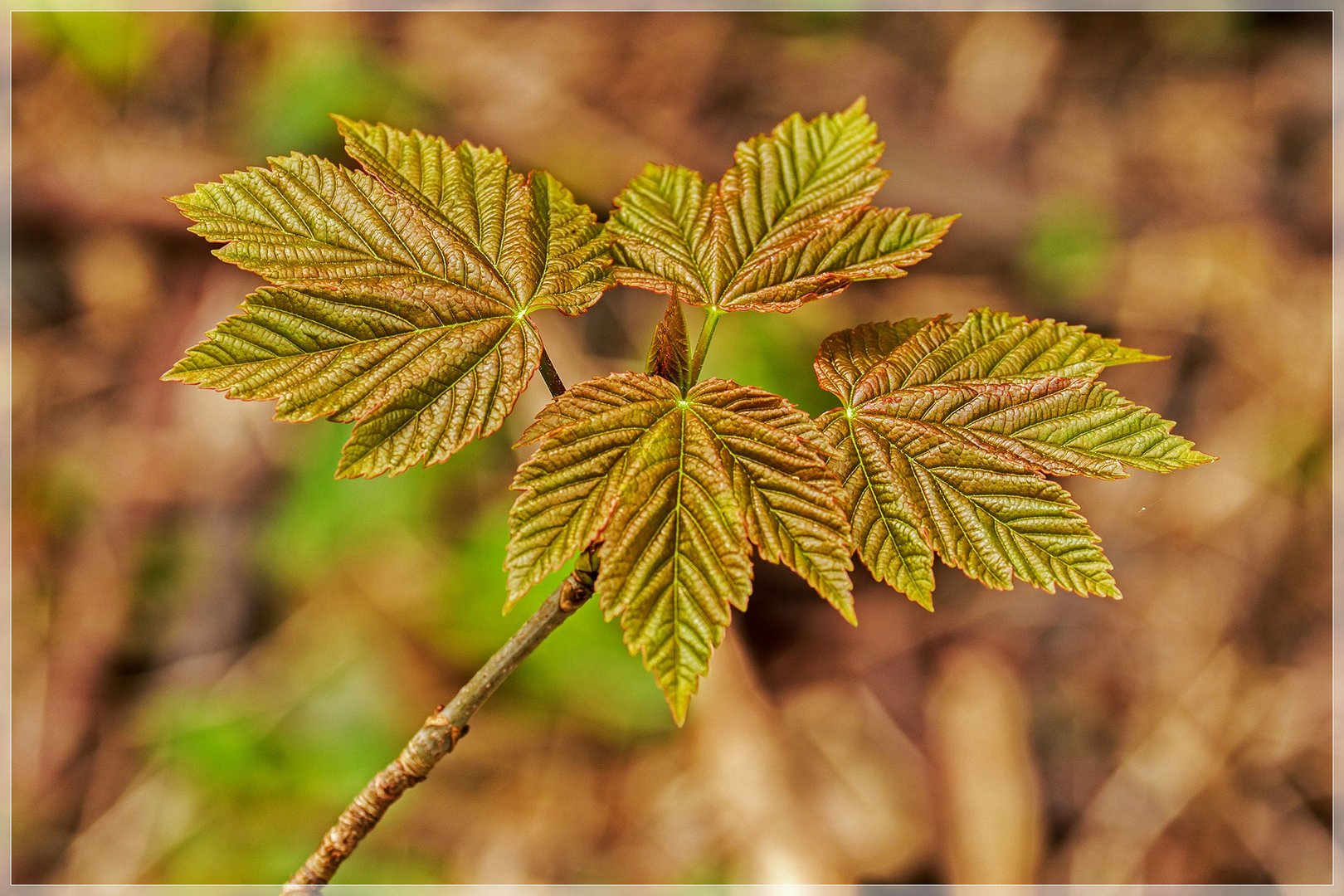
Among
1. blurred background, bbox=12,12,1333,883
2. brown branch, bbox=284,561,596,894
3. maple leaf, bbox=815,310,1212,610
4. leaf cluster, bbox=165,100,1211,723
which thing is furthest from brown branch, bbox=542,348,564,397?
blurred background, bbox=12,12,1333,883

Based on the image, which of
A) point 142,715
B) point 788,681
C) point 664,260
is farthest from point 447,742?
point 142,715

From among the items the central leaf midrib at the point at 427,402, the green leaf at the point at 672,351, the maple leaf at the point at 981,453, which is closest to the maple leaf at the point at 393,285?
the central leaf midrib at the point at 427,402

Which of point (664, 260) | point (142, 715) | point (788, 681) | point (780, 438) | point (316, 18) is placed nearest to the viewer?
point (780, 438)

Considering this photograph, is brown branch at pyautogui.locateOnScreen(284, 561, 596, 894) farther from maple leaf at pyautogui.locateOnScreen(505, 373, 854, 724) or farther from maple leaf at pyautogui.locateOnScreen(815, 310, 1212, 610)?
maple leaf at pyautogui.locateOnScreen(815, 310, 1212, 610)

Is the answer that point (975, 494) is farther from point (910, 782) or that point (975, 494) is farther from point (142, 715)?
point (142, 715)

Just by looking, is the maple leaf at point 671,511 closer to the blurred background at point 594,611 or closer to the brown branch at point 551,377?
the brown branch at point 551,377
